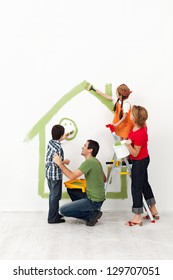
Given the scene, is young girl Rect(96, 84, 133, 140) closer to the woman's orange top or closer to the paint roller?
the woman's orange top

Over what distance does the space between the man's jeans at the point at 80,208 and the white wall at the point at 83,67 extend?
55 centimetres

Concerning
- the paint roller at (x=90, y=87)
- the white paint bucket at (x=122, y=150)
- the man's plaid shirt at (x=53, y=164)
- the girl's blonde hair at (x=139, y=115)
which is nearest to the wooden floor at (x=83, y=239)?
the man's plaid shirt at (x=53, y=164)

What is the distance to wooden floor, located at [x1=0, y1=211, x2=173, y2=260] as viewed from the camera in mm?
2664

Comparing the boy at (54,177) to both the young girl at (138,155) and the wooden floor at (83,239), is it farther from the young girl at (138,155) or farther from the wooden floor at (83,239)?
the young girl at (138,155)

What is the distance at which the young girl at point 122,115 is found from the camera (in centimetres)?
370

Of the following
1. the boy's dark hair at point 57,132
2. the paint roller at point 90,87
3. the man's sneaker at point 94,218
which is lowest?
the man's sneaker at point 94,218

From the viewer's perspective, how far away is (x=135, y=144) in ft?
11.3

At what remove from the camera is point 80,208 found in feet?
11.2

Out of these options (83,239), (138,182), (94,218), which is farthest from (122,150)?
(83,239)

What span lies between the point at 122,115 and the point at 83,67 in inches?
25.8

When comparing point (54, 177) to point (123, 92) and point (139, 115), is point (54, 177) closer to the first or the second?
point (139, 115)

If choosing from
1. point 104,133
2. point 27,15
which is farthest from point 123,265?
point 27,15

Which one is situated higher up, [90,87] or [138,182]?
[90,87]

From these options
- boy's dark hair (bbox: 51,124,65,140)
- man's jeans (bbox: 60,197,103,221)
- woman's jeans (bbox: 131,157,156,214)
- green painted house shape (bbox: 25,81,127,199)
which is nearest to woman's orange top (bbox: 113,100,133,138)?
green painted house shape (bbox: 25,81,127,199)
